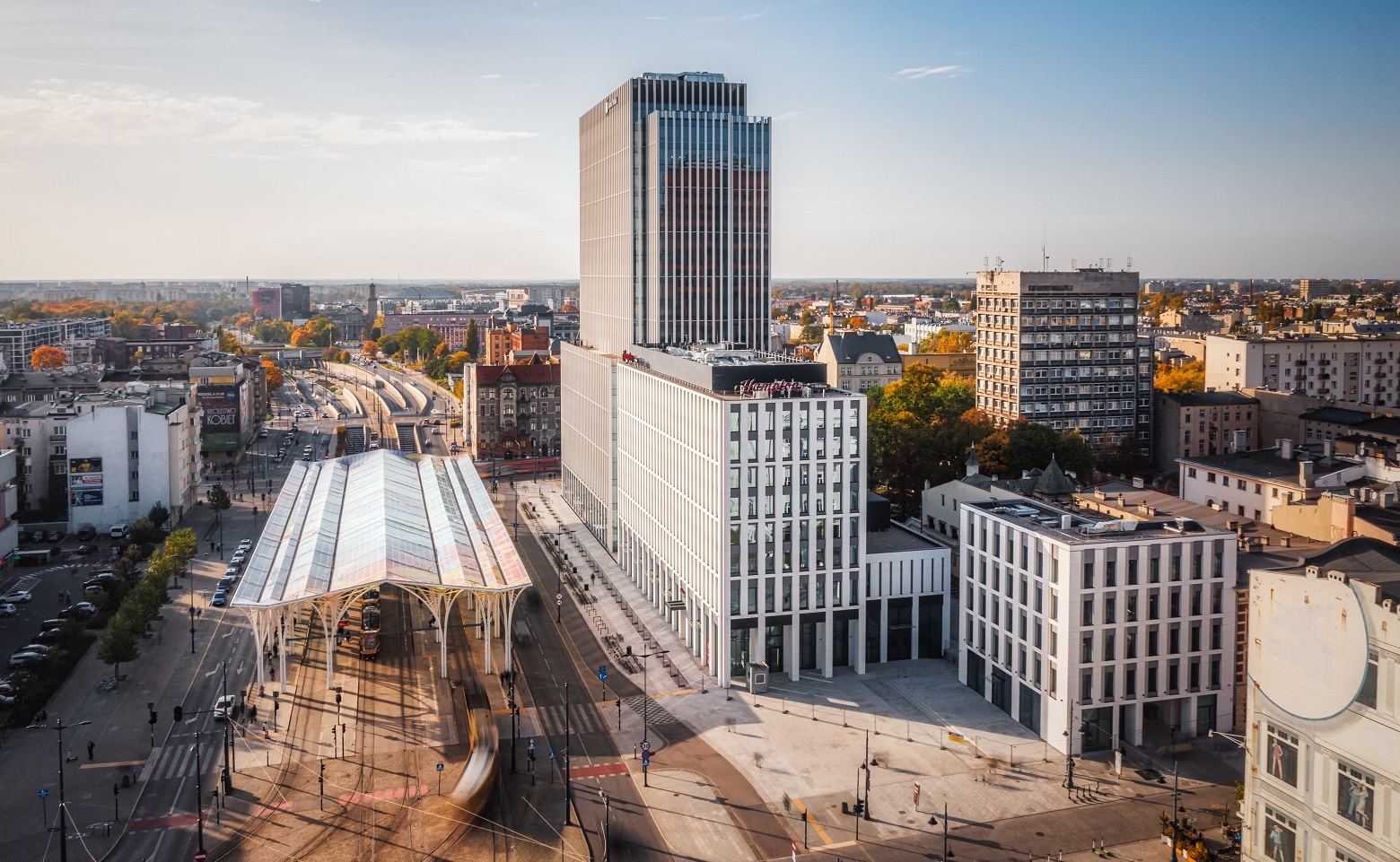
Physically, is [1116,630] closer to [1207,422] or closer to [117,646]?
[117,646]

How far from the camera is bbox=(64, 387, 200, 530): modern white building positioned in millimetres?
139250

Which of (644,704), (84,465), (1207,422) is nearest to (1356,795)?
(644,704)

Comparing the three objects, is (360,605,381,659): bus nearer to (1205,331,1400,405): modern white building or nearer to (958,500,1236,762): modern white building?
(958,500,1236,762): modern white building

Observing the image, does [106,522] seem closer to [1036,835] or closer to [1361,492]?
[1036,835]

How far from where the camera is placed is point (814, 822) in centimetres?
6378

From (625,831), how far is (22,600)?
250ft

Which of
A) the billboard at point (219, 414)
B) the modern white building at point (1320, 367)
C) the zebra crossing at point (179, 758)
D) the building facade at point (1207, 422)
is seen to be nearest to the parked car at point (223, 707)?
the zebra crossing at point (179, 758)

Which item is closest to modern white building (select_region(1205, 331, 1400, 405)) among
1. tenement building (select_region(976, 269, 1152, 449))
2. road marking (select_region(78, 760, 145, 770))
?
tenement building (select_region(976, 269, 1152, 449))

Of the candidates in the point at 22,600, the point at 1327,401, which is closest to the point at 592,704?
the point at 22,600

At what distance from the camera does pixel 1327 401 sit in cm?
15338

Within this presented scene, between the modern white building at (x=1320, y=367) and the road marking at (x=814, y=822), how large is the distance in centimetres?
13690

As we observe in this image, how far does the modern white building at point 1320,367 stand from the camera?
577ft

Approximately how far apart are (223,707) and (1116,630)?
6116cm

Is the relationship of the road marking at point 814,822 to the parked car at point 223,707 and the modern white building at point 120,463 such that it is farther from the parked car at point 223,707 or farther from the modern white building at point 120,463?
the modern white building at point 120,463
